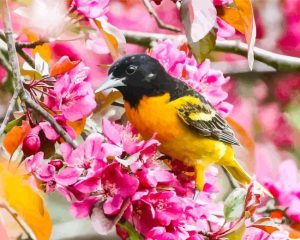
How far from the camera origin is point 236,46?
2.07 meters

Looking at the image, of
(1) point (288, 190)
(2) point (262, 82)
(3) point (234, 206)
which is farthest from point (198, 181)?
(2) point (262, 82)

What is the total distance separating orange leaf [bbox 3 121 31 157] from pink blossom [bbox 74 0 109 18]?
0.21 metres

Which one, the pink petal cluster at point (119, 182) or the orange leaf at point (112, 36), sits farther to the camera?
the orange leaf at point (112, 36)

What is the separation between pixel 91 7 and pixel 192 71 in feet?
0.80

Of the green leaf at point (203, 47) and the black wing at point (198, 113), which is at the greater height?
the green leaf at point (203, 47)

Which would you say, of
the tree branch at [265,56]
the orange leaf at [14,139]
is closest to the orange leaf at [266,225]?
the orange leaf at [14,139]

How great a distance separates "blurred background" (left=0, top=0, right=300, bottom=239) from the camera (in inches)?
102

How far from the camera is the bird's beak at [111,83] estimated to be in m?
1.37

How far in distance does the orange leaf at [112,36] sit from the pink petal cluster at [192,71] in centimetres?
13

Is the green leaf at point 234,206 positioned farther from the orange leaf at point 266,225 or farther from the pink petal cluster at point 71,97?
the pink petal cluster at point 71,97

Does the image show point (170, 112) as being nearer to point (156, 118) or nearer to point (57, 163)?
point (156, 118)

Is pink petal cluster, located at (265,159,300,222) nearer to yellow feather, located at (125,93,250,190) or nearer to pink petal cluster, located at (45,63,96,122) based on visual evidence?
yellow feather, located at (125,93,250,190)

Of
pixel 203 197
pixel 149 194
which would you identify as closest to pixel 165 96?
pixel 203 197

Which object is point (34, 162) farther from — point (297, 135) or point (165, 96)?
point (297, 135)
